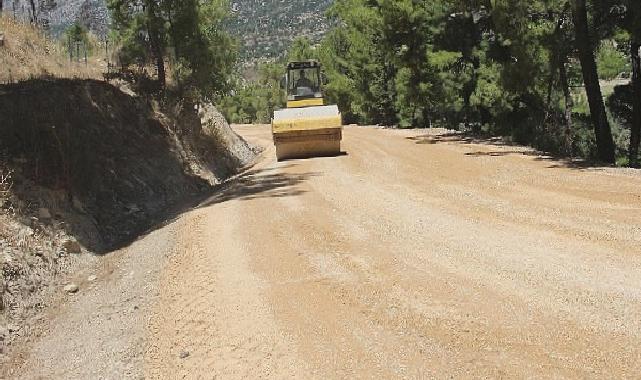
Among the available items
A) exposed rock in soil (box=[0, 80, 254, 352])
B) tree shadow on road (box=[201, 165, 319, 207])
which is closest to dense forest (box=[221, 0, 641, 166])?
tree shadow on road (box=[201, 165, 319, 207])

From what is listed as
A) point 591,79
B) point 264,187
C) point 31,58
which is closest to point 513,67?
point 591,79

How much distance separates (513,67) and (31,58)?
625 inches

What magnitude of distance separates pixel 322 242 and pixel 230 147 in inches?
732

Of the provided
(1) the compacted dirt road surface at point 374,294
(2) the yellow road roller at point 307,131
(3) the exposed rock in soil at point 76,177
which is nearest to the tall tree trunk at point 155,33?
(3) the exposed rock in soil at point 76,177

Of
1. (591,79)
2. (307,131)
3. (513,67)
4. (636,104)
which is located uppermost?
(513,67)

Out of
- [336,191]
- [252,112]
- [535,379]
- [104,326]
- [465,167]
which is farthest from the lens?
[252,112]

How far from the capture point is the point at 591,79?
1673cm

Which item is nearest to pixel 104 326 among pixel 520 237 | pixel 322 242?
pixel 322 242

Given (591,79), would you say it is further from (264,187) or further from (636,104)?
(264,187)

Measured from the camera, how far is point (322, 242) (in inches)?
321

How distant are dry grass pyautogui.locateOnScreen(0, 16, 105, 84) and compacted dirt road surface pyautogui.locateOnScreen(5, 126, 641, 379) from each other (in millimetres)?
9874

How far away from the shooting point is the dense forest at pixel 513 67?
58.2 feet

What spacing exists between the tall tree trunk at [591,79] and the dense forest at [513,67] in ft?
0.09

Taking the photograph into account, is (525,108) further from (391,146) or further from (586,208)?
(586,208)
